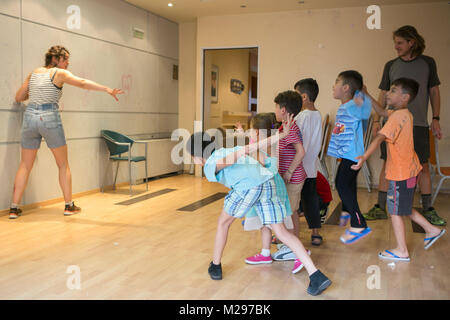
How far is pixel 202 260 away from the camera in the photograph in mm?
2965

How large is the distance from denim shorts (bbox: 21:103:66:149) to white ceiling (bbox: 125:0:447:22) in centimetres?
254

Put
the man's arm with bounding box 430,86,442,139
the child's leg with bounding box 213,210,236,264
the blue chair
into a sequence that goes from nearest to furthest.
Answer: the child's leg with bounding box 213,210,236,264, the man's arm with bounding box 430,86,442,139, the blue chair

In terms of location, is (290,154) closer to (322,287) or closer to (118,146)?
(322,287)

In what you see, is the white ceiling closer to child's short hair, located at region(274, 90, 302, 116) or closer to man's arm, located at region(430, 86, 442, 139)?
man's arm, located at region(430, 86, 442, 139)

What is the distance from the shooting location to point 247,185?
7.96ft

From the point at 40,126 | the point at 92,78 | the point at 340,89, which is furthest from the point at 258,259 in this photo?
the point at 92,78

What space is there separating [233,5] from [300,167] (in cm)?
396

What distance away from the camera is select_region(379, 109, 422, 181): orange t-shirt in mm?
2898

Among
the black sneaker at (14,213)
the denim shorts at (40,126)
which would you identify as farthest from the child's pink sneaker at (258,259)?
the black sneaker at (14,213)

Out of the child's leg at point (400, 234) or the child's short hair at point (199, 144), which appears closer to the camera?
the child's short hair at point (199, 144)

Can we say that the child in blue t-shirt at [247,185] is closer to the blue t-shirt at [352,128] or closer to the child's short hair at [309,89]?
the child's short hair at [309,89]

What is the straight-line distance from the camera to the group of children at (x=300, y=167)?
2.42 meters

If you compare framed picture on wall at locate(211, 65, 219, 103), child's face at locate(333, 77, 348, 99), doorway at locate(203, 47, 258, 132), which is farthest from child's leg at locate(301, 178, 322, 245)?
framed picture on wall at locate(211, 65, 219, 103)

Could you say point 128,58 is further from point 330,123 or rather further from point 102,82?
point 330,123
